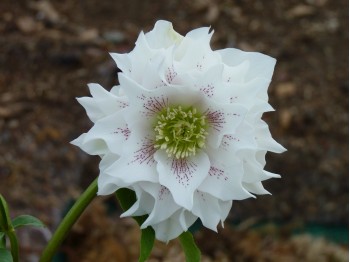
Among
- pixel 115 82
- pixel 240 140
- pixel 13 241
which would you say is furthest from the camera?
pixel 115 82

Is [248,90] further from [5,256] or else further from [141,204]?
[5,256]

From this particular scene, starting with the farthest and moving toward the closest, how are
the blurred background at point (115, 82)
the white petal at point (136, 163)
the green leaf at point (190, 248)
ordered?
the blurred background at point (115, 82) → the green leaf at point (190, 248) → the white petal at point (136, 163)

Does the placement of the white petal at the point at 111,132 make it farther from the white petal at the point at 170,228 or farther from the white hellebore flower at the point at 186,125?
the white petal at the point at 170,228

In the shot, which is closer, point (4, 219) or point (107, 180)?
point (107, 180)

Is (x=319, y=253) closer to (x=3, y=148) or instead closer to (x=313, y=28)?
(x=3, y=148)

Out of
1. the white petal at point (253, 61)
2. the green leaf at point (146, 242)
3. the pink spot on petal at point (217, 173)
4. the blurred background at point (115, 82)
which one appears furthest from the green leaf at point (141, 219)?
the blurred background at point (115, 82)

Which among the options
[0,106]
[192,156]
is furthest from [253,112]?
[0,106]

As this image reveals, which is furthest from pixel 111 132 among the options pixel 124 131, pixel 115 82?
pixel 115 82
